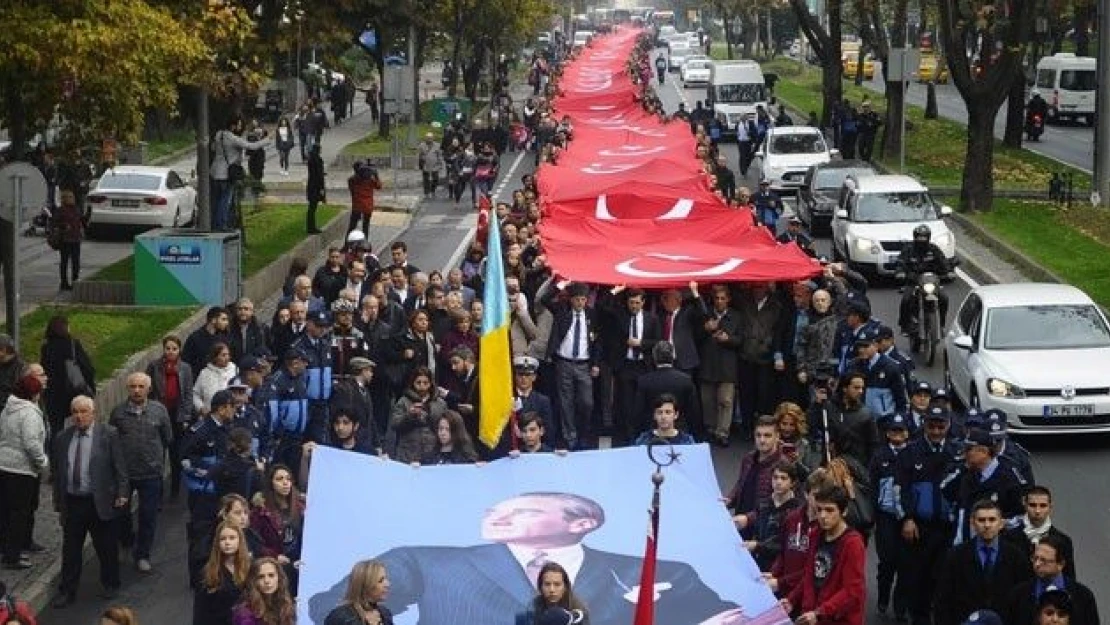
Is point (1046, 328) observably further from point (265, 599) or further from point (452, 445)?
point (265, 599)

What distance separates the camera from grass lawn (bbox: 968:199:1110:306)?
30.4 meters

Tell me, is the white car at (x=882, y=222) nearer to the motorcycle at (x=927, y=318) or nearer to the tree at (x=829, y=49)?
the motorcycle at (x=927, y=318)

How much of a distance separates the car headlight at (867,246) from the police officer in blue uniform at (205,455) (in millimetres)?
16857

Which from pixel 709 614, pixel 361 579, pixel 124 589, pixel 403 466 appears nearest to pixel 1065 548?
pixel 709 614

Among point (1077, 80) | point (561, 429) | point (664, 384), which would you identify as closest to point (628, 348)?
point (561, 429)

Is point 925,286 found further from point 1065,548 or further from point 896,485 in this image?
point 1065,548

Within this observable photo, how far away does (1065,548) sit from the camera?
10.6 m

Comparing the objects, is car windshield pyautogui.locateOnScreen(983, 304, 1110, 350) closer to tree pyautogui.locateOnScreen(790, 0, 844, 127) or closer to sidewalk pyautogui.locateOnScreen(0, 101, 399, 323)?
sidewalk pyautogui.locateOnScreen(0, 101, 399, 323)

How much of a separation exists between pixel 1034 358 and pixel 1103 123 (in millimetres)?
20950

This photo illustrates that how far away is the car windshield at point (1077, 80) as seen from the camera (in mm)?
63094

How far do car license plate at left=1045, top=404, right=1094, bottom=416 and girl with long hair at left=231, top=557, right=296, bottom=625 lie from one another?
9.69 meters

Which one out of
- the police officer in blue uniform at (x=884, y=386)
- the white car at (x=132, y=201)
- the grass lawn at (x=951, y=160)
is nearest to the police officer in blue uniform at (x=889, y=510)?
the police officer in blue uniform at (x=884, y=386)

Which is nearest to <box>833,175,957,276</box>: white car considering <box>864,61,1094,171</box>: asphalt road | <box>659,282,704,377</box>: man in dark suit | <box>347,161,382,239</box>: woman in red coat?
<box>347,161,382,239</box>: woman in red coat

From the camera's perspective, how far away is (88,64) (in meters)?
20.9
